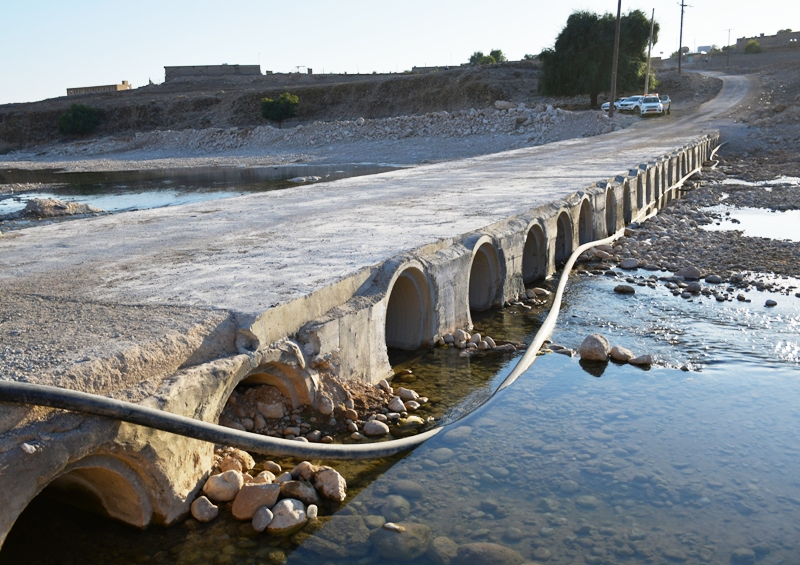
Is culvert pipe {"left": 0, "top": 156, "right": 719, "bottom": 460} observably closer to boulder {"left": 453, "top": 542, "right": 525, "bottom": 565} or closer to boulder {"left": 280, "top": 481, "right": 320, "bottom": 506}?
boulder {"left": 280, "top": 481, "right": 320, "bottom": 506}

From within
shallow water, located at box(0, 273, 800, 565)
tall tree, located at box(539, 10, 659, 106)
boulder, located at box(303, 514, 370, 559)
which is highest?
tall tree, located at box(539, 10, 659, 106)

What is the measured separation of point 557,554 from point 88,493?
254 cm

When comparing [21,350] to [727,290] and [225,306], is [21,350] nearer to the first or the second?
[225,306]

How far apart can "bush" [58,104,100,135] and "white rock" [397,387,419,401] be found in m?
59.0

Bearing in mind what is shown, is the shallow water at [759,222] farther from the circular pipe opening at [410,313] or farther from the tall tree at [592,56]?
the tall tree at [592,56]

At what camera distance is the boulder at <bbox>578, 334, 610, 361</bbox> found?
22.1 ft

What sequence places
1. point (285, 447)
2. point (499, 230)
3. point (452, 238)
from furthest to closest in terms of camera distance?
point (499, 230) < point (452, 238) < point (285, 447)

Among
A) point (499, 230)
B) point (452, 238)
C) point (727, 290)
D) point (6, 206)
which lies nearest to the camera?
point (452, 238)

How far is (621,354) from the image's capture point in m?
6.73

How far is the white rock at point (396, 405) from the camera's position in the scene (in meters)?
5.57

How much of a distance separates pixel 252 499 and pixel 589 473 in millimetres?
2134

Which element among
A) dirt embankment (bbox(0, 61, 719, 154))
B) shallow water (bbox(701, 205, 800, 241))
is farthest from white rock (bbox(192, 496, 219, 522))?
dirt embankment (bbox(0, 61, 719, 154))

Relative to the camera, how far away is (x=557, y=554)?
153 inches

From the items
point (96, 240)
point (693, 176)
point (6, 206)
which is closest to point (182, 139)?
point (6, 206)
